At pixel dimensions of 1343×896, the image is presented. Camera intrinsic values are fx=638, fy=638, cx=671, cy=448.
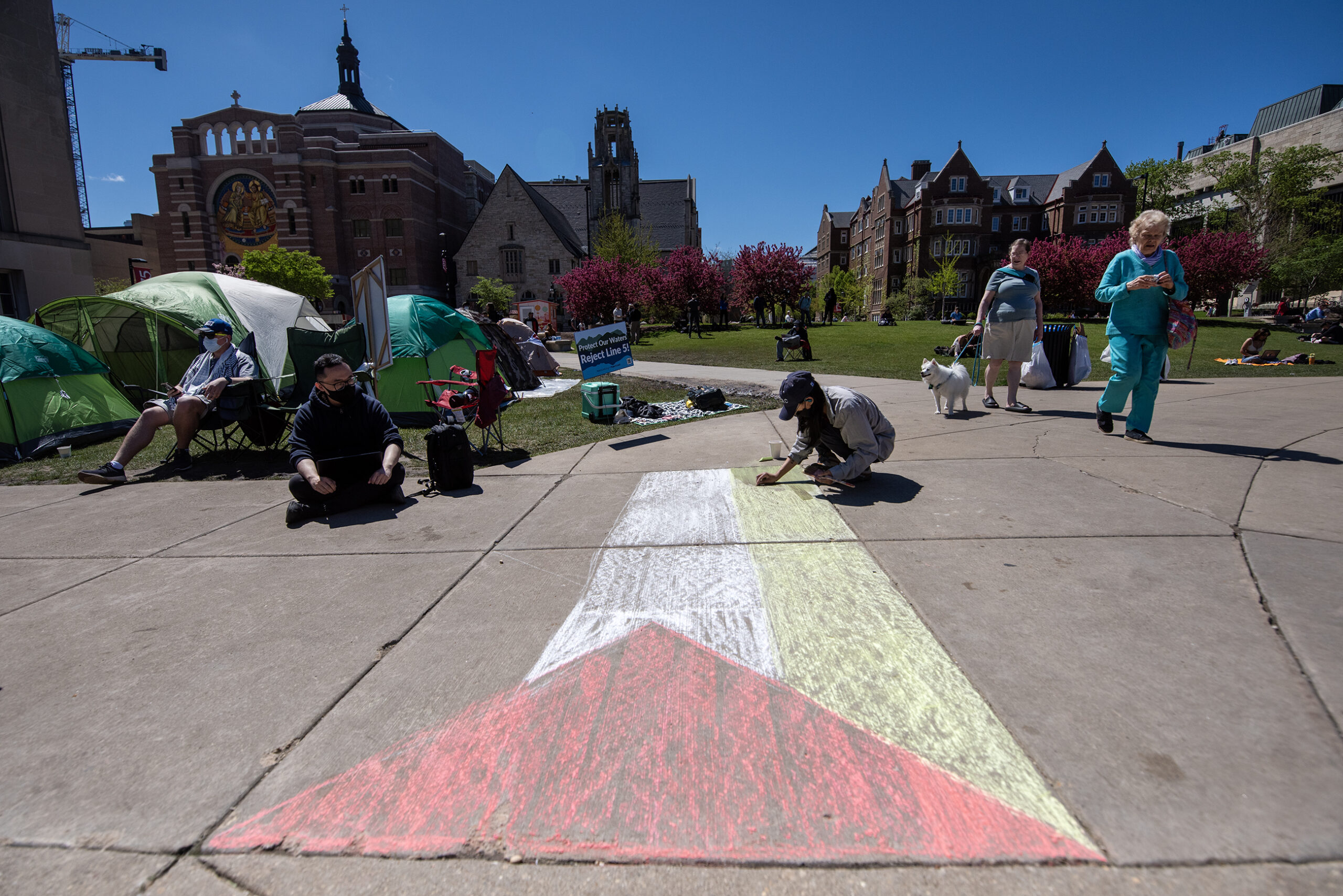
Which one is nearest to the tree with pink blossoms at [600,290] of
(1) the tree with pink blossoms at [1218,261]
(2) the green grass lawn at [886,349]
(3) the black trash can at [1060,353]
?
(2) the green grass lawn at [886,349]

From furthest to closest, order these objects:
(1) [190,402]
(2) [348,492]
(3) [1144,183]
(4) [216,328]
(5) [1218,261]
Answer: (3) [1144,183]
(5) [1218,261]
(4) [216,328]
(1) [190,402]
(2) [348,492]

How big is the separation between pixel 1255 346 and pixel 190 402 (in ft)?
68.6

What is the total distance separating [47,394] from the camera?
852cm

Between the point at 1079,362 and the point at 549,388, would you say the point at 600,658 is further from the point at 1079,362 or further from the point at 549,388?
the point at 549,388

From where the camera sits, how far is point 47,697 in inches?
104

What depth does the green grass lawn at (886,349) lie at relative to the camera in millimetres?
13680

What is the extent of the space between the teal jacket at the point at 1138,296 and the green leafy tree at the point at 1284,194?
58.7 meters

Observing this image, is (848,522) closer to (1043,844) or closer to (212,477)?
(1043,844)

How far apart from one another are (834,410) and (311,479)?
13.2 ft

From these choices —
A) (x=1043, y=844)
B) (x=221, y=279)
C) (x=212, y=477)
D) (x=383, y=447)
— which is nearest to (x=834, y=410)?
(x=1043, y=844)

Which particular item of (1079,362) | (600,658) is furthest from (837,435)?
(1079,362)

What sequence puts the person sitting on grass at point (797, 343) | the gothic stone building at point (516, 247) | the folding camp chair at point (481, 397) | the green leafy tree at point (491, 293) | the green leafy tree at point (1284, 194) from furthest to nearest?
1. the gothic stone building at point (516, 247)
2. the green leafy tree at point (491, 293)
3. the green leafy tree at point (1284, 194)
4. the person sitting on grass at point (797, 343)
5. the folding camp chair at point (481, 397)

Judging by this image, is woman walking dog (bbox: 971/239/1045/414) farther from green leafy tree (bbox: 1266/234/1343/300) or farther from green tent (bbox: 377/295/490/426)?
green leafy tree (bbox: 1266/234/1343/300)

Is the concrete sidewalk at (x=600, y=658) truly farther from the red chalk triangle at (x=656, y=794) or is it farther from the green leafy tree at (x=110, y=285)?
the green leafy tree at (x=110, y=285)
